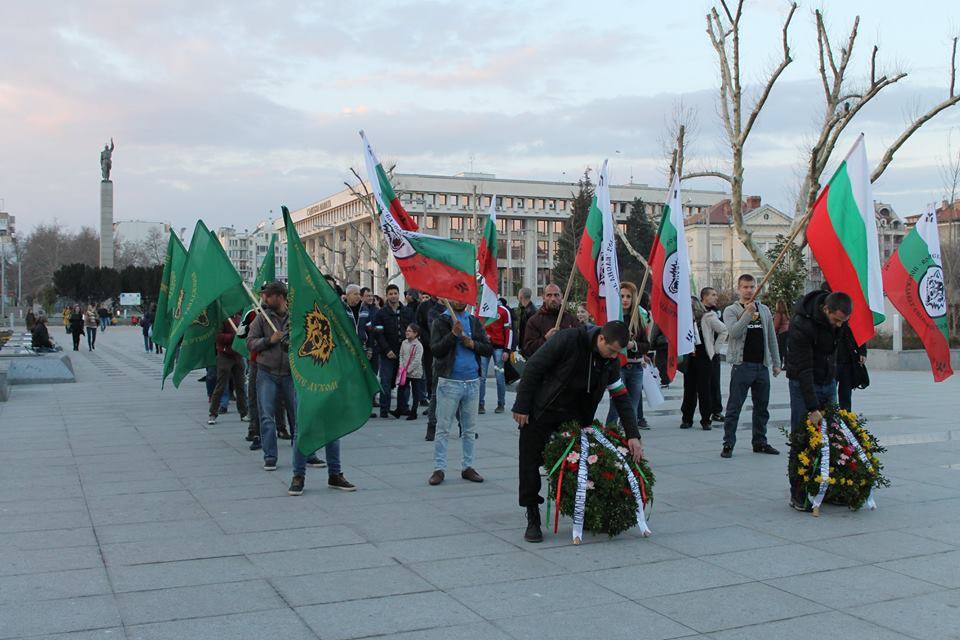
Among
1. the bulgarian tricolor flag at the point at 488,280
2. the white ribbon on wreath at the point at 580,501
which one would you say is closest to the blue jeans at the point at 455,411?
the white ribbon on wreath at the point at 580,501

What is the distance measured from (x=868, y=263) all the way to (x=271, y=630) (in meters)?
6.03

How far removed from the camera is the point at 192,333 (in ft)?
43.3

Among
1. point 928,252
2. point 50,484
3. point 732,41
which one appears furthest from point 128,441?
point 732,41

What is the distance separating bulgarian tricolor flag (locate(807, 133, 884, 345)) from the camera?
8344mm

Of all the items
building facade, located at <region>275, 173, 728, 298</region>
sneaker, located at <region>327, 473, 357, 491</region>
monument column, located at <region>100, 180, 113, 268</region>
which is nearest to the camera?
sneaker, located at <region>327, 473, 357, 491</region>

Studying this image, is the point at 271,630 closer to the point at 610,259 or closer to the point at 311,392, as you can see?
the point at 311,392

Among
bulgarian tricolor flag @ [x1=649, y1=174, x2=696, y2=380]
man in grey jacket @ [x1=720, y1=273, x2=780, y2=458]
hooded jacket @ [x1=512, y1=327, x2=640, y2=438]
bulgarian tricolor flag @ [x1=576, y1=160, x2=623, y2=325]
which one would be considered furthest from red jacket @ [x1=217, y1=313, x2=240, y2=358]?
hooded jacket @ [x1=512, y1=327, x2=640, y2=438]

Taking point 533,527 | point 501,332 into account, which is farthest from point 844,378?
point 501,332

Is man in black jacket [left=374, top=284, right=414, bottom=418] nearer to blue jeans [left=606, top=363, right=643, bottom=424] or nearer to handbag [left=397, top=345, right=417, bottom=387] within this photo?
handbag [left=397, top=345, right=417, bottom=387]

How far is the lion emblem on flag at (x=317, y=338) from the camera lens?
8344 mm

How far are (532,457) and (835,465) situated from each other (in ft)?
8.16

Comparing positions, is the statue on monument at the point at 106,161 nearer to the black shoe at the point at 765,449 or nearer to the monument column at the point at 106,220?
the monument column at the point at 106,220

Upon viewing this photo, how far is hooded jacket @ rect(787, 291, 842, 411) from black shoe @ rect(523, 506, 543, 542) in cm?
261

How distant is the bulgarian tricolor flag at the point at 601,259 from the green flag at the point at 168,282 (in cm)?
581
